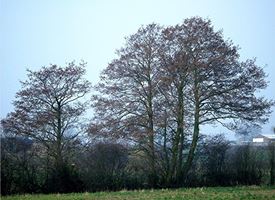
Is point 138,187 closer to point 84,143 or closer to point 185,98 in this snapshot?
point 84,143

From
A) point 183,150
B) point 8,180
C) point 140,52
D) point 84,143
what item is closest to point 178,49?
point 140,52

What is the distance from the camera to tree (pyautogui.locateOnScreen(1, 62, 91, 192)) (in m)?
25.8

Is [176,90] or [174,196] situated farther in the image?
[176,90]

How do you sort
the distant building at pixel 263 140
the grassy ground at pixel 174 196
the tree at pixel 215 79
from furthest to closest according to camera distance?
the distant building at pixel 263 140 < the tree at pixel 215 79 < the grassy ground at pixel 174 196

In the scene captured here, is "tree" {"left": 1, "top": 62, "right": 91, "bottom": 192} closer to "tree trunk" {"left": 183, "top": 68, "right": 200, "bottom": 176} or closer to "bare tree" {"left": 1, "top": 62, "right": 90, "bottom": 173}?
"bare tree" {"left": 1, "top": 62, "right": 90, "bottom": 173}

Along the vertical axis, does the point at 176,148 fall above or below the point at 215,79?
below

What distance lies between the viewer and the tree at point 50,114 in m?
25.8

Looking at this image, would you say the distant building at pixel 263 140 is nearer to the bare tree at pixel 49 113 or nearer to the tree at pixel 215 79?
the tree at pixel 215 79

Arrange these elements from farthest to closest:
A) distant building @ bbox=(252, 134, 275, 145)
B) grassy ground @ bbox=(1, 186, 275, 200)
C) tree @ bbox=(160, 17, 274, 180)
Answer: distant building @ bbox=(252, 134, 275, 145), tree @ bbox=(160, 17, 274, 180), grassy ground @ bbox=(1, 186, 275, 200)

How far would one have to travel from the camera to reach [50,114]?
26078 millimetres

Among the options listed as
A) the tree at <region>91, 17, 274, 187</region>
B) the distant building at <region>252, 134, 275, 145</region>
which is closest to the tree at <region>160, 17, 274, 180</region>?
the tree at <region>91, 17, 274, 187</region>

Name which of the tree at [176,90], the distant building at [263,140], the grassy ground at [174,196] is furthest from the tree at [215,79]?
the grassy ground at [174,196]

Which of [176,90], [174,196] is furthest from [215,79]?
[174,196]

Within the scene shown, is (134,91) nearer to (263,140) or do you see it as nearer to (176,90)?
(176,90)
